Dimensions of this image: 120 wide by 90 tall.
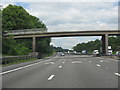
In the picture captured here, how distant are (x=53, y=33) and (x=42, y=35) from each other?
3278 mm

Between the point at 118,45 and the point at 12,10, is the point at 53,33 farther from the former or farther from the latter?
the point at 118,45

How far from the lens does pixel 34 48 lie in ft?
213

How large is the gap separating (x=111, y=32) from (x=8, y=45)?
1171 inches

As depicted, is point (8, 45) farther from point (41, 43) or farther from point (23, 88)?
point (23, 88)

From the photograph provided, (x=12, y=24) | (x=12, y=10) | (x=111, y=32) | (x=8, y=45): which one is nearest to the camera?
(x=8, y=45)

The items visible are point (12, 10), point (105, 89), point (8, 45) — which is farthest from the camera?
point (12, 10)

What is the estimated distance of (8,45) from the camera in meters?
52.9

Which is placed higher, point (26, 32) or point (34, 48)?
point (26, 32)

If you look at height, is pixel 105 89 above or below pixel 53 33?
below

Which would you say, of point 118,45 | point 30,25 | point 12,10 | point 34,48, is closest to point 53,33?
point 34,48

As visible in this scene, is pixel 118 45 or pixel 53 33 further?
pixel 118 45

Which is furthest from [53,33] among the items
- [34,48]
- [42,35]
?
[34,48]

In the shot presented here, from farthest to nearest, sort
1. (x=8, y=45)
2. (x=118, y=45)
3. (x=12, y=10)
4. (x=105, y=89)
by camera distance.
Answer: (x=118, y=45) → (x=12, y=10) → (x=8, y=45) → (x=105, y=89)

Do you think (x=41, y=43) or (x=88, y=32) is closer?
(x=88, y=32)
